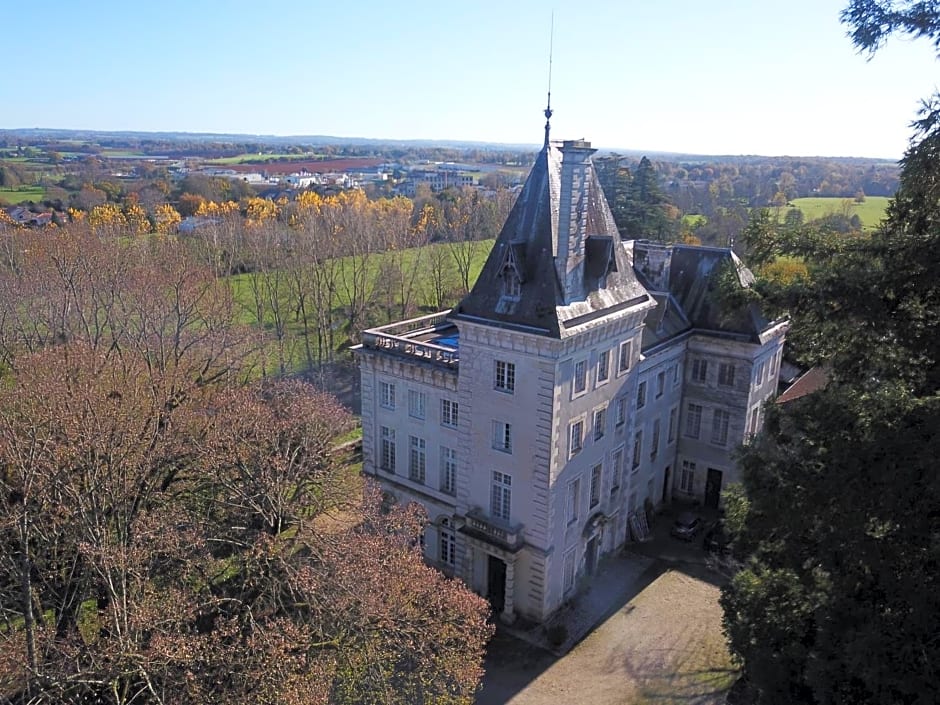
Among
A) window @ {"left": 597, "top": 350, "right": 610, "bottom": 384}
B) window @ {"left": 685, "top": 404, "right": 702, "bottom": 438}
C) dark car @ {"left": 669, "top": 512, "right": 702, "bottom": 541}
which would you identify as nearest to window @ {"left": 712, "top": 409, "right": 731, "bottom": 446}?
window @ {"left": 685, "top": 404, "right": 702, "bottom": 438}

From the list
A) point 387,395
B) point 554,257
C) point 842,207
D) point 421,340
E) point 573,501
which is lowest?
point 573,501

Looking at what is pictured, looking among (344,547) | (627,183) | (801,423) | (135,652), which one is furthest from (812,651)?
(627,183)

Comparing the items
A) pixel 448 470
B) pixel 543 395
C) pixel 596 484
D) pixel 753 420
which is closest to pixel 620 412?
pixel 596 484

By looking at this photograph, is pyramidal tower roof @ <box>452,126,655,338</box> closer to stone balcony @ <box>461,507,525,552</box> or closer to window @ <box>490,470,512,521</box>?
window @ <box>490,470,512,521</box>

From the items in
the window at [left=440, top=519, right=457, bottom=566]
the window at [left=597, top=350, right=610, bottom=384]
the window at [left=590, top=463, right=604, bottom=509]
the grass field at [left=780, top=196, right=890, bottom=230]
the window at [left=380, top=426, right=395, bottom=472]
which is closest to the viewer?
the window at [left=597, top=350, right=610, bottom=384]

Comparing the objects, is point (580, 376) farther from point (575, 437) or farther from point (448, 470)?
point (448, 470)

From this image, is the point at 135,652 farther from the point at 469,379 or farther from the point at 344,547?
the point at 469,379
